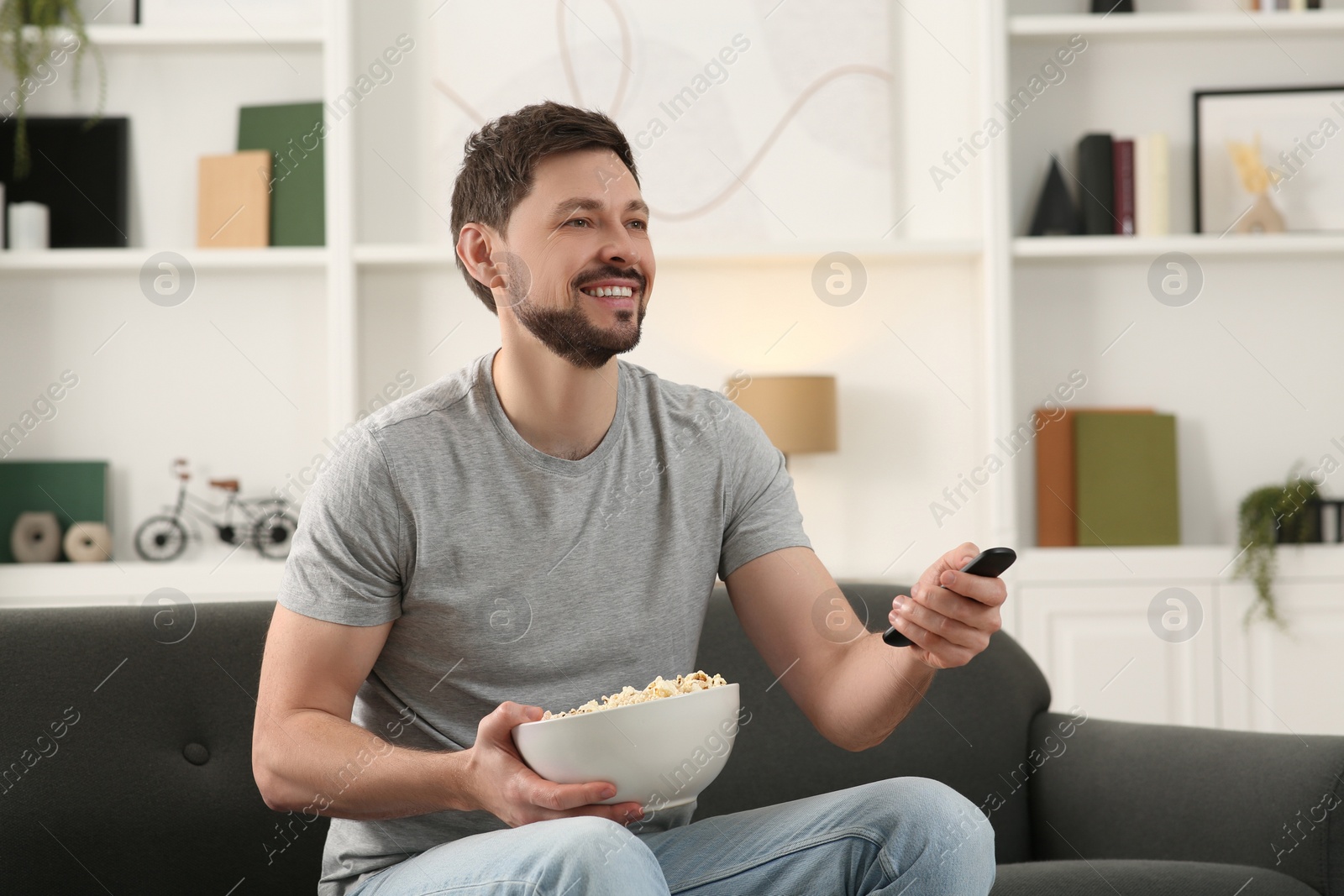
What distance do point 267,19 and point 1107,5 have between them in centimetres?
220

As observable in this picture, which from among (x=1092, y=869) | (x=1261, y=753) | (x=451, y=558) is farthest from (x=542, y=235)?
(x=1261, y=753)

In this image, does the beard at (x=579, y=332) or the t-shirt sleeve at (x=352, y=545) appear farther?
the beard at (x=579, y=332)

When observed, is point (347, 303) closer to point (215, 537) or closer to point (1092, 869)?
point (215, 537)

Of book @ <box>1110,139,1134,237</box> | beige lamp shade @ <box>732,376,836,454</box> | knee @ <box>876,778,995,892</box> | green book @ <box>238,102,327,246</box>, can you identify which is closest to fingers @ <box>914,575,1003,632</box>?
knee @ <box>876,778,995,892</box>

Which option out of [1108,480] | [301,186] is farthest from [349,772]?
[1108,480]

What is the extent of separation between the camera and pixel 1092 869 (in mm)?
1296

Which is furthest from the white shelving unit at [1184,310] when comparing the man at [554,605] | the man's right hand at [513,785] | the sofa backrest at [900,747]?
the man's right hand at [513,785]

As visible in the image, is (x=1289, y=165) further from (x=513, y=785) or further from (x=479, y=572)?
(x=513, y=785)

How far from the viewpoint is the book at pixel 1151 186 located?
2867mm

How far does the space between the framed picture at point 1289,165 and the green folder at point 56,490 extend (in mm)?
2965

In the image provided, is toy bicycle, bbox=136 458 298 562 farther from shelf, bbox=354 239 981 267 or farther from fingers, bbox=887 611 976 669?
fingers, bbox=887 611 976 669

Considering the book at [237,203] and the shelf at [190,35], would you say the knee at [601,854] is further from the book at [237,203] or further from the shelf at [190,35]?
the shelf at [190,35]

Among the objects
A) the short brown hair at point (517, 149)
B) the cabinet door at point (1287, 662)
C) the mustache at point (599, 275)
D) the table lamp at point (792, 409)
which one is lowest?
the cabinet door at point (1287, 662)

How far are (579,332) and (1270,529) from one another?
219 cm
